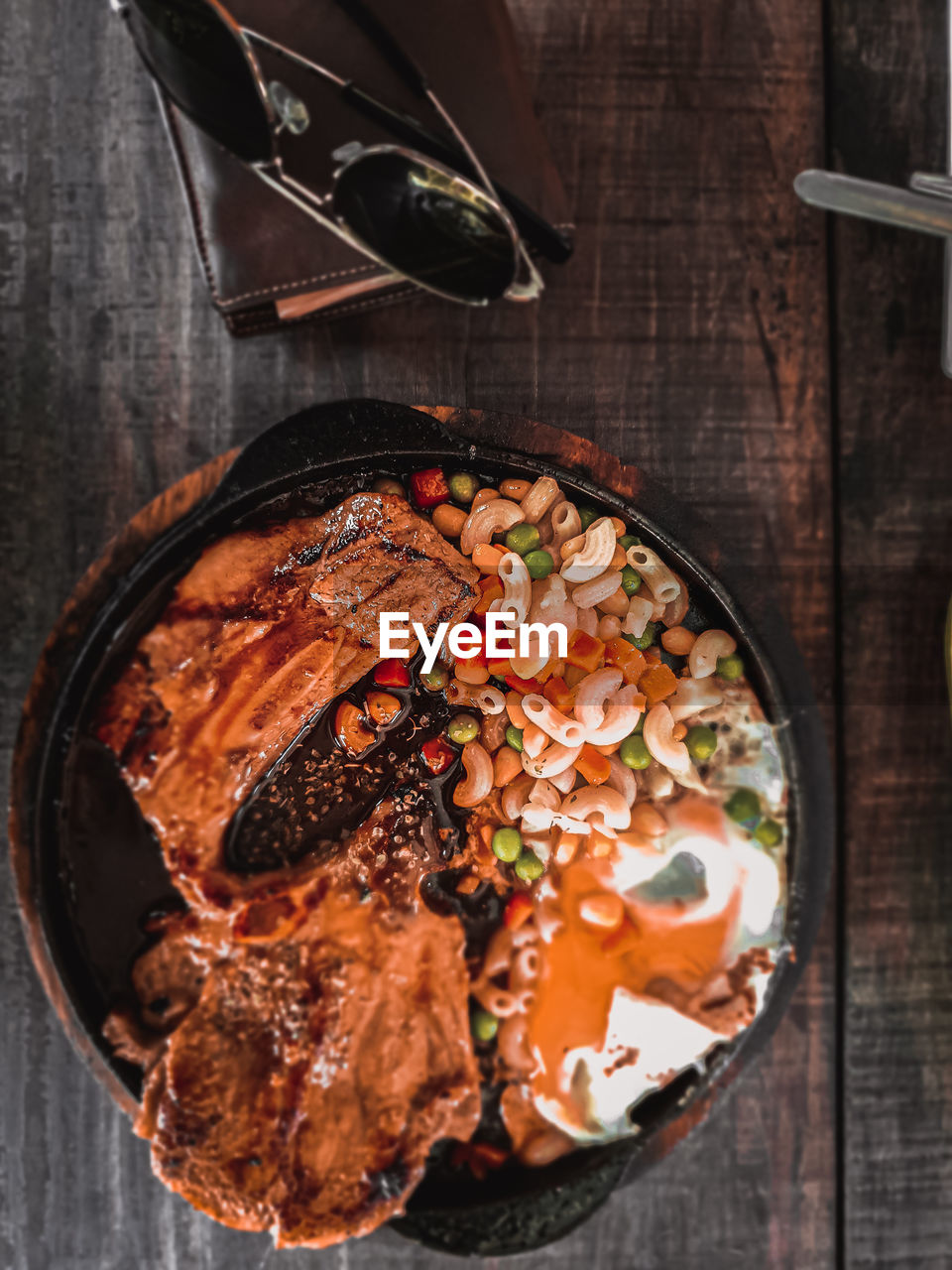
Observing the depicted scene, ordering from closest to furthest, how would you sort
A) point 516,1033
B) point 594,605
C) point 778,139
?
point 594,605, point 516,1033, point 778,139

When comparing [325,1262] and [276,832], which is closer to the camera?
[276,832]

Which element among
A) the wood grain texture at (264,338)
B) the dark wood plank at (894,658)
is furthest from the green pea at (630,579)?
the dark wood plank at (894,658)

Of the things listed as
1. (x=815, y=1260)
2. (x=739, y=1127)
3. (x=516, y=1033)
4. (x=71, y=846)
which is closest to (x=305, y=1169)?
(x=516, y=1033)

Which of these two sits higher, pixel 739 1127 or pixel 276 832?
pixel 276 832

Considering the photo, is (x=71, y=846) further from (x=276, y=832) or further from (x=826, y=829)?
(x=826, y=829)

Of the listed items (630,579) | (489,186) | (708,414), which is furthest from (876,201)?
(630,579)

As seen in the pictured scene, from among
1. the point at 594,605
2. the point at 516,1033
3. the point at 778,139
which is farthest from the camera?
the point at 778,139

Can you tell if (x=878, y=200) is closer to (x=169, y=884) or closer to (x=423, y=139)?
(x=423, y=139)
